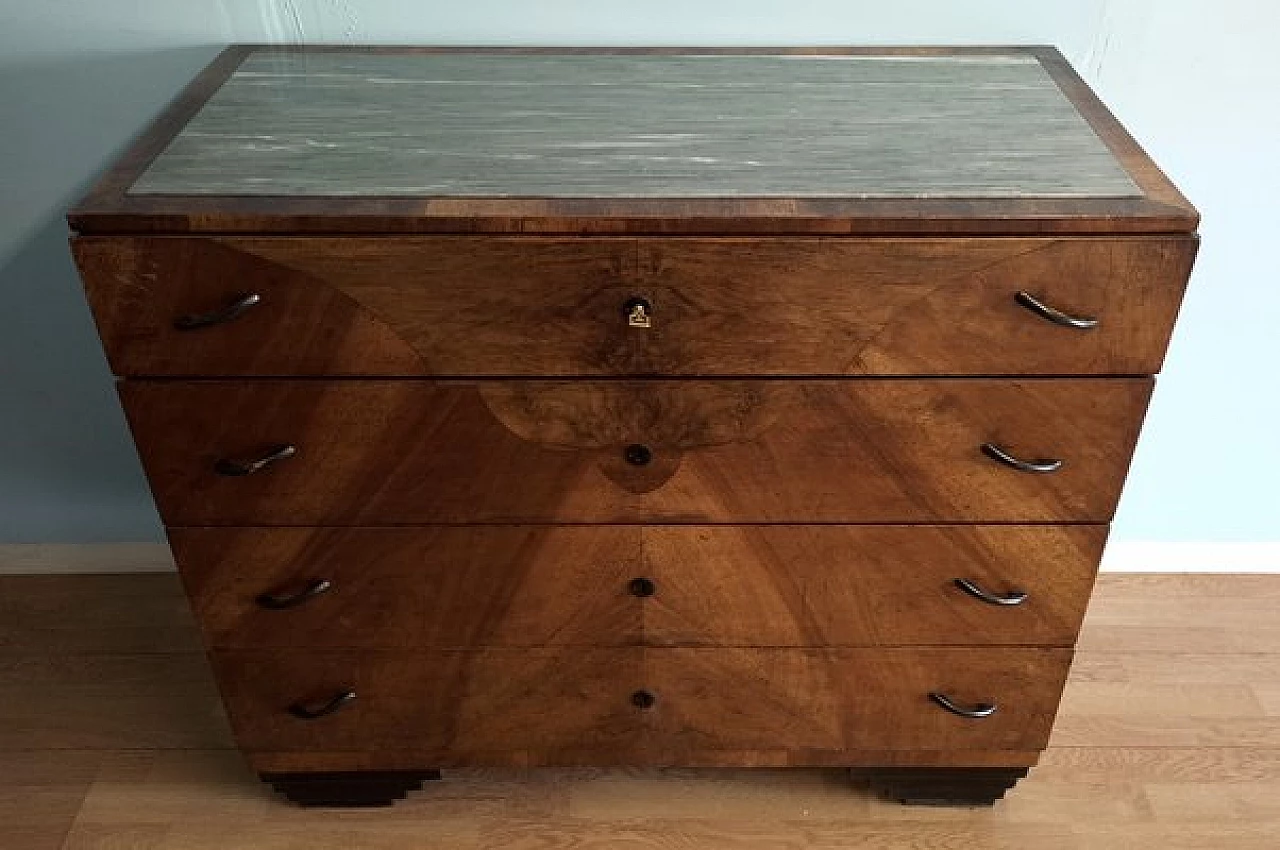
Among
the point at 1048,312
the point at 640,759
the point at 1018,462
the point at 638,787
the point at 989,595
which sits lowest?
the point at 638,787

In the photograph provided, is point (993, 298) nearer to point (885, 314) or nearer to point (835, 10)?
point (885, 314)

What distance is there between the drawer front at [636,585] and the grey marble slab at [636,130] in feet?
1.21

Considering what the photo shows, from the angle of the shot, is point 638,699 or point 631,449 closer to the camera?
point 631,449

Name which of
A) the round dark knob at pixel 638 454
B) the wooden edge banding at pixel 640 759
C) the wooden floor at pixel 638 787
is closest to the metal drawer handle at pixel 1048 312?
the round dark knob at pixel 638 454

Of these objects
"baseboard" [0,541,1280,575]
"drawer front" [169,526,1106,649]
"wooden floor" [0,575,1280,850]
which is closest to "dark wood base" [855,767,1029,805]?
"wooden floor" [0,575,1280,850]

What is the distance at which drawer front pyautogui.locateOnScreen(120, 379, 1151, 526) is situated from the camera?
107 cm

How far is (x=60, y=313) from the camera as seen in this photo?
62.4 inches

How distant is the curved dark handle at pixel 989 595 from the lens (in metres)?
1.21

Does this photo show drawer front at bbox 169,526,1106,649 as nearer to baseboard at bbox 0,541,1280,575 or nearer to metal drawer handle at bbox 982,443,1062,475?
metal drawer handle at bbox 982,443,1062,475

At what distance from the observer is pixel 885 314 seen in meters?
1.02

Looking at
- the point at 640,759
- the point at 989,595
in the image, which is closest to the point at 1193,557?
the point at 989,595

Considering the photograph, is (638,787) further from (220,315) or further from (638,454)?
(220,315)

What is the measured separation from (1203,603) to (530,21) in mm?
1364

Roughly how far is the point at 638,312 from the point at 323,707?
0.67m
